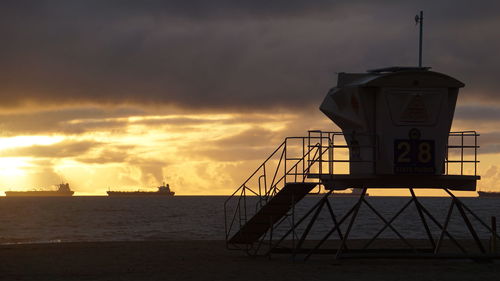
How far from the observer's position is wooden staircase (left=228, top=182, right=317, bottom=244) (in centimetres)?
2880

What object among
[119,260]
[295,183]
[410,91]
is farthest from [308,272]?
[119,260]

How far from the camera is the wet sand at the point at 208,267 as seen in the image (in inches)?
1006

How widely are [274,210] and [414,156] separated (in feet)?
19.6

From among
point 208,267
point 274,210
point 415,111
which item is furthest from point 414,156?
point 208,267

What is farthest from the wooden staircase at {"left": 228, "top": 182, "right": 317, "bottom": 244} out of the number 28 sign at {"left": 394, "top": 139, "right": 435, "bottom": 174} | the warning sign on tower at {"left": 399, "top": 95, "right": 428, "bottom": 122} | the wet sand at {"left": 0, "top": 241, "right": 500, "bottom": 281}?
the warning sign on tower at {"left": 399, "top": 95, "right": 428, "bottom": 122}

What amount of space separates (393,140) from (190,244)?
61.7ft

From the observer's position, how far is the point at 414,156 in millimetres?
27719

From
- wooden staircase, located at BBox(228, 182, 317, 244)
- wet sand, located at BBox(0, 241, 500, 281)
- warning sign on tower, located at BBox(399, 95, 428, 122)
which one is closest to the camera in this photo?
wet sand, located at BBox(0, 241, 500, 281)

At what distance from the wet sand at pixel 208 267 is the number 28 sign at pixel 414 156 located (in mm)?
3643

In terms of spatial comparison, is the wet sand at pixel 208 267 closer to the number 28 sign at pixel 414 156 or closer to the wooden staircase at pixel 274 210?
the wooden staircase at pixel 274 210

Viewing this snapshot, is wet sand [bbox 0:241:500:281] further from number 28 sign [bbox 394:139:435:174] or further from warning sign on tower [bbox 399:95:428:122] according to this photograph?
warning sign on tower [bbox 399:95:428:122]

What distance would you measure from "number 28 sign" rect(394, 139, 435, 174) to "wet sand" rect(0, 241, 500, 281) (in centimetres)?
364

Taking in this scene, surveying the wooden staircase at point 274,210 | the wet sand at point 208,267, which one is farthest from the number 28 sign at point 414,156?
the wet sand at point 208,267

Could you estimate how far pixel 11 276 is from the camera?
27.0 meters
